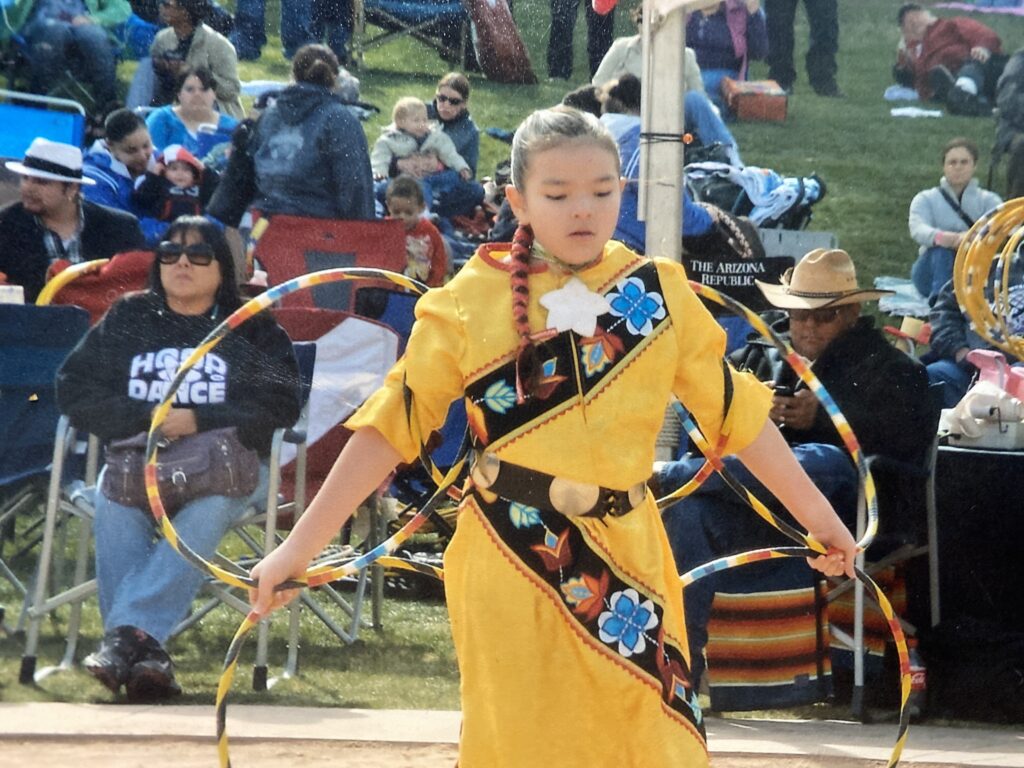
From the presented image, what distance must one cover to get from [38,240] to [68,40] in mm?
2197

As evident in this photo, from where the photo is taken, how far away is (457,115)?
9.32 m

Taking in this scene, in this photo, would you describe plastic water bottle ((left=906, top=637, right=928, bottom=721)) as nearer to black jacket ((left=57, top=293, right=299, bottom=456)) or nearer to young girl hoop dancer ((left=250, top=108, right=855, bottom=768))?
black jacket ((left=57, top=293, right=299, bottom=456))

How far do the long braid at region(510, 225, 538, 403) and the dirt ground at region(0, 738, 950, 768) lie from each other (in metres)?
1.98

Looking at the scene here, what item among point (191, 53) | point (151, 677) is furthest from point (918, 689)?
point (191, 53)

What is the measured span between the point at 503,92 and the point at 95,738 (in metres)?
5.03

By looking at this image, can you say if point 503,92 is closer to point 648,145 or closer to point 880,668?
point 648,145

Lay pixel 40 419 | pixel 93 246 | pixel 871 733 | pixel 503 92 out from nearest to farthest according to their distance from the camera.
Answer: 1. pixel 871 733
2. pixel 40 419
3. pixel 93 246
4. pixel 503 92

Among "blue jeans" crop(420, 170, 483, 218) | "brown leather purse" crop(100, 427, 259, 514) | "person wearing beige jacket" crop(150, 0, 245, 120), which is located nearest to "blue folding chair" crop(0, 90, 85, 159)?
"person wearing beige jacket" crop(150, 0, 245, 120)

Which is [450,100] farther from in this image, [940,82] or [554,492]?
[554,492]

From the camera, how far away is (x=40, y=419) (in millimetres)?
6391

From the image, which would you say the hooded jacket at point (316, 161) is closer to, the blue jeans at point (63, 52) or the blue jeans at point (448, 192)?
the blue jeans at point (448, 192)

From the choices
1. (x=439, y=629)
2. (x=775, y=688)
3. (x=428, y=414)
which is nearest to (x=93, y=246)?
(x=439, y=629)

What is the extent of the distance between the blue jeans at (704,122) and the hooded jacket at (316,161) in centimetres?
210

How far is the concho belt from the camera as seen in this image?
3160 millimetres
